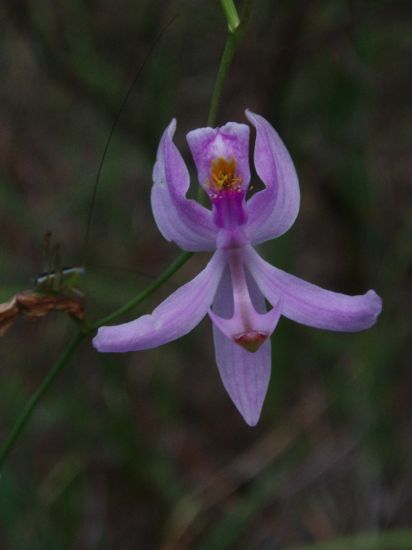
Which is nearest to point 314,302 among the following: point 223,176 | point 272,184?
point 272,184

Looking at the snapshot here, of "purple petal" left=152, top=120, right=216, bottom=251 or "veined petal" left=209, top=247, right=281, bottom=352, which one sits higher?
"purple petal" left=152, top=120, right=216, bottom=251

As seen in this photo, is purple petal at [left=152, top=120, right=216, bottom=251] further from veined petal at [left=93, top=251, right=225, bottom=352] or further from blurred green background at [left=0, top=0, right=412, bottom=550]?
blurred green background at [left=0, top=0, right=412, bottom=550]

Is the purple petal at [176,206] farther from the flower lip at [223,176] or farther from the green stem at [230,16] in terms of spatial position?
the green stem at [230,16]

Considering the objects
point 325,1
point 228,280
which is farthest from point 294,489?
point 228,280

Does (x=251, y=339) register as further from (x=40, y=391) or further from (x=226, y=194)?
(x=40, y=391)

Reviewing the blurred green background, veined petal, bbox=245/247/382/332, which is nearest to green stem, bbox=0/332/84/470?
veined petal, bbox=245/247/382/332

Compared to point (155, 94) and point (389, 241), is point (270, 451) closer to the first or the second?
point (389, 241)

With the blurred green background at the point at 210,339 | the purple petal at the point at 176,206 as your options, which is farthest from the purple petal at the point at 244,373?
the blurred green background at the point at 210,339
